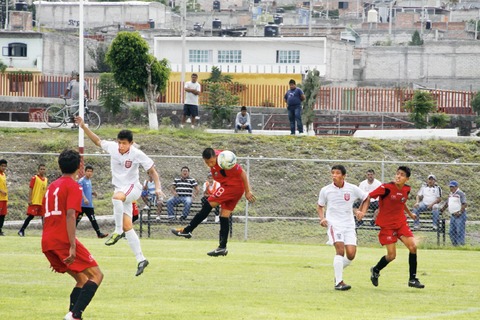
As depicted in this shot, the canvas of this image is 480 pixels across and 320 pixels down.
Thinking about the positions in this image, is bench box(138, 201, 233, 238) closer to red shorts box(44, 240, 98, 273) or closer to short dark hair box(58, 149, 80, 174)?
red shorts box(44, 240, 98, 273)

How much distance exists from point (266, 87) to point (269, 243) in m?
33.7

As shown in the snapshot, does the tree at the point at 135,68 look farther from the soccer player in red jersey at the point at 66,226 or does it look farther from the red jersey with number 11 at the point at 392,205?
the soccer player in red jersey at the point at 66,226

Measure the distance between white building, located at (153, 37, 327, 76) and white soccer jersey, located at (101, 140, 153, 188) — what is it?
5600 cm

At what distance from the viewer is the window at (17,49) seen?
74.0 m

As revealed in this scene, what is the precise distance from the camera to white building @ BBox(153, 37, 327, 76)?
243 ft

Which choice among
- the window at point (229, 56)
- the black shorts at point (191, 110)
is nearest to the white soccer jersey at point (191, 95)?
the black shorts at point (191, 110)

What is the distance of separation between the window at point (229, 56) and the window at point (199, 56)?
2.71ft

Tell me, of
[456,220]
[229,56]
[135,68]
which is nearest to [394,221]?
[456,220]

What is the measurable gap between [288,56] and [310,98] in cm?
3142

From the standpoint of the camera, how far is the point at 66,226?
11.7 m

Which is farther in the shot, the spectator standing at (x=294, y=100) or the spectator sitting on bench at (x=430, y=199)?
the spectator standing at (x=294, y=100)

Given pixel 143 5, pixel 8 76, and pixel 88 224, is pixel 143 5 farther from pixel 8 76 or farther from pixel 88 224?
pixel 88 224

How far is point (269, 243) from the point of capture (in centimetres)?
2692

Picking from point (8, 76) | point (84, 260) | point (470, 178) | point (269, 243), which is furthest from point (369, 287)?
point (8, 76)
